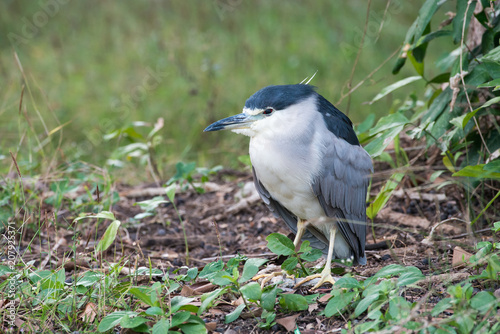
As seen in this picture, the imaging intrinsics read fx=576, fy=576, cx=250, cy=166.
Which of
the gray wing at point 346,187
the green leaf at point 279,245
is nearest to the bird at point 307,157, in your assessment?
the gray wing at point 346,187

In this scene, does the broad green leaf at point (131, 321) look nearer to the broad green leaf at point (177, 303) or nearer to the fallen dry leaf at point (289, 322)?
the broad green leaf at point (177, 303)

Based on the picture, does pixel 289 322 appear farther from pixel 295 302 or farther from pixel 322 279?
pixel 322 279

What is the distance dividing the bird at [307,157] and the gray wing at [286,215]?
2cm

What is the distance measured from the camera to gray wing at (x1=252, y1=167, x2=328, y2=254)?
3.81 metres

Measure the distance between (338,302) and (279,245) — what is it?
47 cm

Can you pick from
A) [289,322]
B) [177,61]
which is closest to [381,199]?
[289,322]

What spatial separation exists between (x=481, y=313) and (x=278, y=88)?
180cm

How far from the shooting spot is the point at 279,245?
2.99 m

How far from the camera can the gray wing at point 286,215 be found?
381 centimetres

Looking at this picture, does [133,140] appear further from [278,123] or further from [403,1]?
[403,1]

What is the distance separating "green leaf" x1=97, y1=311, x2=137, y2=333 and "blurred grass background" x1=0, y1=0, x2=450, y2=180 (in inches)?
133

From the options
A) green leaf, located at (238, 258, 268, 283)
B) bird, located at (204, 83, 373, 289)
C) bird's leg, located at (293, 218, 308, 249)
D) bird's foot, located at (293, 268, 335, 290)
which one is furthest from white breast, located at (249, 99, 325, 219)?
green leaf, located at (238, 258, 268, 283)

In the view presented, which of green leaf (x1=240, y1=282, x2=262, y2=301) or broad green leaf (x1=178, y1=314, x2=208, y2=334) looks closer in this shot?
broad green leaf (x1=178, y1=314, x2=208, y2=334)

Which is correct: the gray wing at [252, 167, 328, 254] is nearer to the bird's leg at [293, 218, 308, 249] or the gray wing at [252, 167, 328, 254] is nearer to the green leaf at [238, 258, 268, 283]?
the bird's leg at [293, 218, 308, 249]
